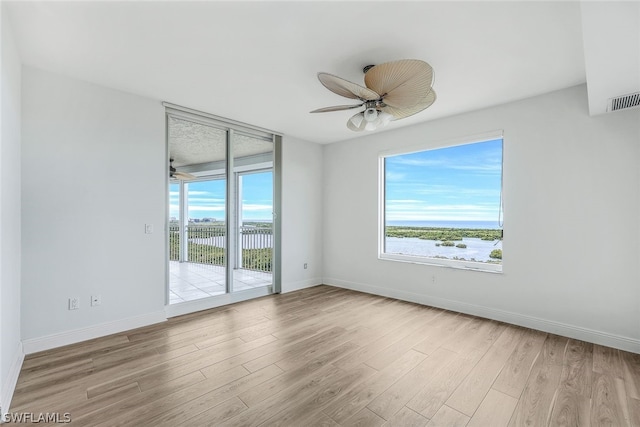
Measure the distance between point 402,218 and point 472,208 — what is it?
3.43ft

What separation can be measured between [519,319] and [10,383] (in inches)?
185

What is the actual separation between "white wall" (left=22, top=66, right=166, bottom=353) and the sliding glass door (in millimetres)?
280

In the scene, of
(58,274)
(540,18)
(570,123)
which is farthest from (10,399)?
(570,123)

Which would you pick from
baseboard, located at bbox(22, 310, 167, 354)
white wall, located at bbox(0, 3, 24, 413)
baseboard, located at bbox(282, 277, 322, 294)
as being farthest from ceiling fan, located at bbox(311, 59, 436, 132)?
baseboard, located at bbox(22, 310, 167, 354)

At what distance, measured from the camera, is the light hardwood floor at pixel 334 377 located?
1.82m

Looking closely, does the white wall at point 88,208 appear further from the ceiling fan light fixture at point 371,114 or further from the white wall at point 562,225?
the white wall at point 562,225

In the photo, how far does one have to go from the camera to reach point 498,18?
197cm

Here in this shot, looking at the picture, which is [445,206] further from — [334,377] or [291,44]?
[291,44]

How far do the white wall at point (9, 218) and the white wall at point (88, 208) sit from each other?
194mm

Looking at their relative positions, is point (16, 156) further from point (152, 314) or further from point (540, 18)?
point (540, 18)

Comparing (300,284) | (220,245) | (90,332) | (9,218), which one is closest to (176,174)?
(220,245)

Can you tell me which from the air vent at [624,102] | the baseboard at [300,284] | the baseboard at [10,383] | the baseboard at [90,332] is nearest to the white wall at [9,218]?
the baseboard at [10,383]

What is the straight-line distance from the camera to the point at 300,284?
5051 mm

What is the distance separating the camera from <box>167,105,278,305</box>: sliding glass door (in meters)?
3.75
